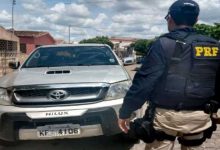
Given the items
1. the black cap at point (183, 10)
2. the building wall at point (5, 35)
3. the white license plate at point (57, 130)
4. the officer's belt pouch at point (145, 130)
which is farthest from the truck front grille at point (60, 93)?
the building wall at point (5, 35)

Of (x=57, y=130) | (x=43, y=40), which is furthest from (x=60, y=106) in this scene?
(x=43, y=40)

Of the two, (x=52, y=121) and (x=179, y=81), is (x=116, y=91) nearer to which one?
(x=52, y=121)

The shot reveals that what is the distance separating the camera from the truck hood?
480 cm

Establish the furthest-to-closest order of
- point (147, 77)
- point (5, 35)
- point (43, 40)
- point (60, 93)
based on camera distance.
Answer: point (43, 40), point (5, 35), point (60, 93), point (147, 77)

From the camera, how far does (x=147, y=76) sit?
2754mm

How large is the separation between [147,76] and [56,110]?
207 centimetres

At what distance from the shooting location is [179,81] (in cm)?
A: 276

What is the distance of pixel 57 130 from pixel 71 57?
1.99 metres

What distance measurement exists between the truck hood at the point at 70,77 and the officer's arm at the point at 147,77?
1990mm

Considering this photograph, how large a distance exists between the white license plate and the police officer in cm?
174

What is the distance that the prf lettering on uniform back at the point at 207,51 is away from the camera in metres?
2.78

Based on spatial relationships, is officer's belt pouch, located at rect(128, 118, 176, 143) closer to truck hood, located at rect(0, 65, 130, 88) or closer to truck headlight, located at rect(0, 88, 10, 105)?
truck hood, located at rect(0, 65, 130, 88)

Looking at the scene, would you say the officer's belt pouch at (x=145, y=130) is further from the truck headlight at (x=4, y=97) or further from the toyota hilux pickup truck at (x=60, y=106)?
the truck headlight at (x=4, y=97)

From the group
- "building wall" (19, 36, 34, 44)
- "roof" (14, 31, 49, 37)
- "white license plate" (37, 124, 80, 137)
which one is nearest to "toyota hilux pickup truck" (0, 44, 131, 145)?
"white license plate" (37, 124, 80, 137)
